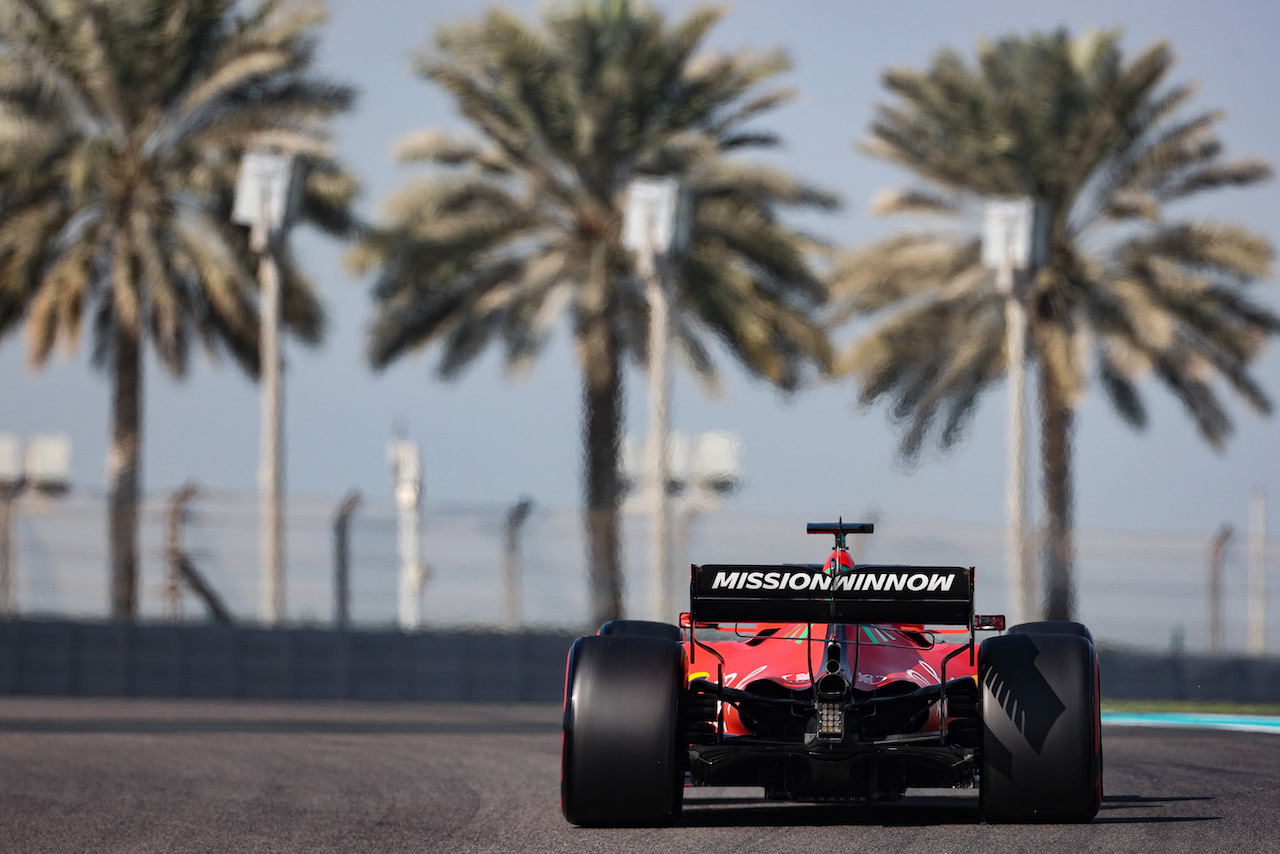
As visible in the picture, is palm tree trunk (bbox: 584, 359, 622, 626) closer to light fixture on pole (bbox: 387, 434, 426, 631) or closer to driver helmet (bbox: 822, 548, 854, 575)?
light fixture on pole (bbox: 387, 434, 426, 631)

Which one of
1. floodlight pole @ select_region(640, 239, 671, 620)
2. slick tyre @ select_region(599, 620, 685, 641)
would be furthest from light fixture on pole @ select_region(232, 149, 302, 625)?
slick tyre @ select_region(599, 620, 685, 641)

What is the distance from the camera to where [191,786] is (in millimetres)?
12344

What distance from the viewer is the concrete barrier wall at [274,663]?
2453 centimetres

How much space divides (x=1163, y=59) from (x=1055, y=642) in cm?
2262

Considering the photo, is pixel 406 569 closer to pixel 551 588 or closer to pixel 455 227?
pixel 551 588

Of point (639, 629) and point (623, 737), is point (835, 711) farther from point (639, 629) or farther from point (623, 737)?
point (639, 629)

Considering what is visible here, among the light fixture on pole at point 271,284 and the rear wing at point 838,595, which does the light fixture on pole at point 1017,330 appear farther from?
the rear wing at point 838,595

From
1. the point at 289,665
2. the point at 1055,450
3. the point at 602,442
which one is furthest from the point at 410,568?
the point at 1055,450

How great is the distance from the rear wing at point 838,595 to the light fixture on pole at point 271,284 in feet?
52.7

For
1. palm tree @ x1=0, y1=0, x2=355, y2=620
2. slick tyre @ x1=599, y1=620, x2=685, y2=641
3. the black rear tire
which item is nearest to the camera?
the black rear tire

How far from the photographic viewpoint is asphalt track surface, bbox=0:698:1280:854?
360 inches

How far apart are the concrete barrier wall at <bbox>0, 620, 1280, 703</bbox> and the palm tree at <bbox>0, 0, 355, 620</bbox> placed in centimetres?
508

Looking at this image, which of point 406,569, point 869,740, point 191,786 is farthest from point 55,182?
point 869,740

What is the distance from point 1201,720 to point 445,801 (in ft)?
37.8
